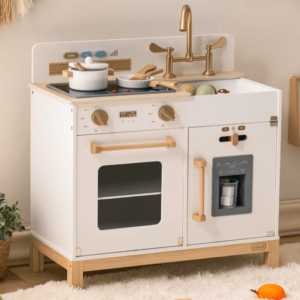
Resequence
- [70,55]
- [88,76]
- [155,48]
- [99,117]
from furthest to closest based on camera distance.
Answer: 1. [155,48]
2. [70,55]
3. [88,76]
4. [99,117]

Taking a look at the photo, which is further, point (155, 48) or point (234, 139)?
point (155, 48)

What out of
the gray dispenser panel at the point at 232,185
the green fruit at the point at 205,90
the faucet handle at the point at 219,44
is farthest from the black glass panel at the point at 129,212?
the faucet handle at the point at 219,44

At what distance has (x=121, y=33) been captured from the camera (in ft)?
9.53

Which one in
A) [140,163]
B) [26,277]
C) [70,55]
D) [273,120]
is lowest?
[26,277]

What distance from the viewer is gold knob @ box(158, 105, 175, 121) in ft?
8.08

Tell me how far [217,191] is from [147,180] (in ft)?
0.99

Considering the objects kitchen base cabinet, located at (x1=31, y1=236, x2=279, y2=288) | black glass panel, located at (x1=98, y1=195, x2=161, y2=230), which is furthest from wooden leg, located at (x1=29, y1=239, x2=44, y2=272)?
black glass panel, located at (x1=98, y1=195, x2=161, y2=230)

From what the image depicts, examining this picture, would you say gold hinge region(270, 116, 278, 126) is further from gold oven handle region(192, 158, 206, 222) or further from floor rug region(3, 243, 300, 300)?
floor rug region(3, 243, 300, 300)

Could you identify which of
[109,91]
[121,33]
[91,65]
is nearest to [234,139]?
Answer: [109,91]

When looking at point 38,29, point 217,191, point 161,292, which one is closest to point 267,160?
point 217,191

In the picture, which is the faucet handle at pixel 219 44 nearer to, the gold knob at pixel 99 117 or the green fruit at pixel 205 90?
the green fruit at pixel 205 90

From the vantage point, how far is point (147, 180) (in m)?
2.52

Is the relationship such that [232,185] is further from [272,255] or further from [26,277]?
[26,277]

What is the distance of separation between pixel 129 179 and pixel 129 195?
0.06m
